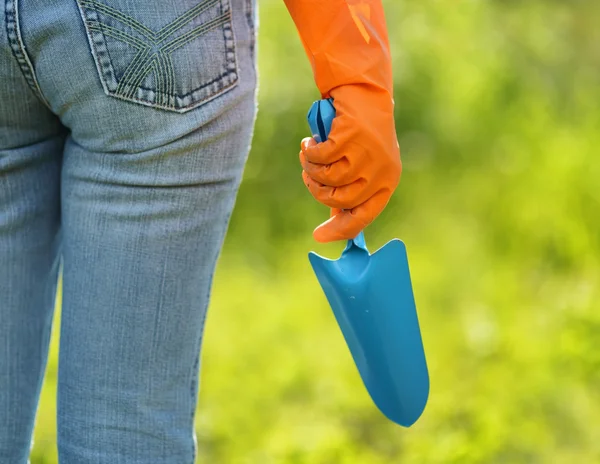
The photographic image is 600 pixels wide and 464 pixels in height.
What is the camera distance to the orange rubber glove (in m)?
1.16

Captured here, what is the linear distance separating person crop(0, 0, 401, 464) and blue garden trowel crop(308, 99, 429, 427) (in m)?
0.10

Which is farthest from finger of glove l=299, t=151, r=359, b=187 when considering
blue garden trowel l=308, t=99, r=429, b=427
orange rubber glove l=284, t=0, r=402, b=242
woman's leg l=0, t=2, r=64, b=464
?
woman's leg l=0, t=2, r=64, b=464

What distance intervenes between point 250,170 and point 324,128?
2.64m

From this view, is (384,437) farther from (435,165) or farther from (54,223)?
(435,165)

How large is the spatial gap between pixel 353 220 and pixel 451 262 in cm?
206

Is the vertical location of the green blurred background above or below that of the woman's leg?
below

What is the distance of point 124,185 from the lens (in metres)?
1.12

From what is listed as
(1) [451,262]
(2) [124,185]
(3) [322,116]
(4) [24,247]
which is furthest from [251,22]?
(1) [451,262]

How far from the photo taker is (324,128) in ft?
3.93

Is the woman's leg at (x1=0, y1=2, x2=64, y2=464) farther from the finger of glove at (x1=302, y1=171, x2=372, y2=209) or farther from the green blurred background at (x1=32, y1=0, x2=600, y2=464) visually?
the green blurred background at (x1=32, y1=0, x2=600, y2=464)

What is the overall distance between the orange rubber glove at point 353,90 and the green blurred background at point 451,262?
1.21 metres

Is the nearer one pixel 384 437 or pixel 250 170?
pixel 384 437

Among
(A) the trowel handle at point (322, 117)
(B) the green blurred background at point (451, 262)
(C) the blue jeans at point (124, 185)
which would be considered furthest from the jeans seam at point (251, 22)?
(B) the green blurred background at point (451, 262)

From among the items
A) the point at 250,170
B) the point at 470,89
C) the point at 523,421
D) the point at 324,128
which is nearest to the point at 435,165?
the point at 470,89
